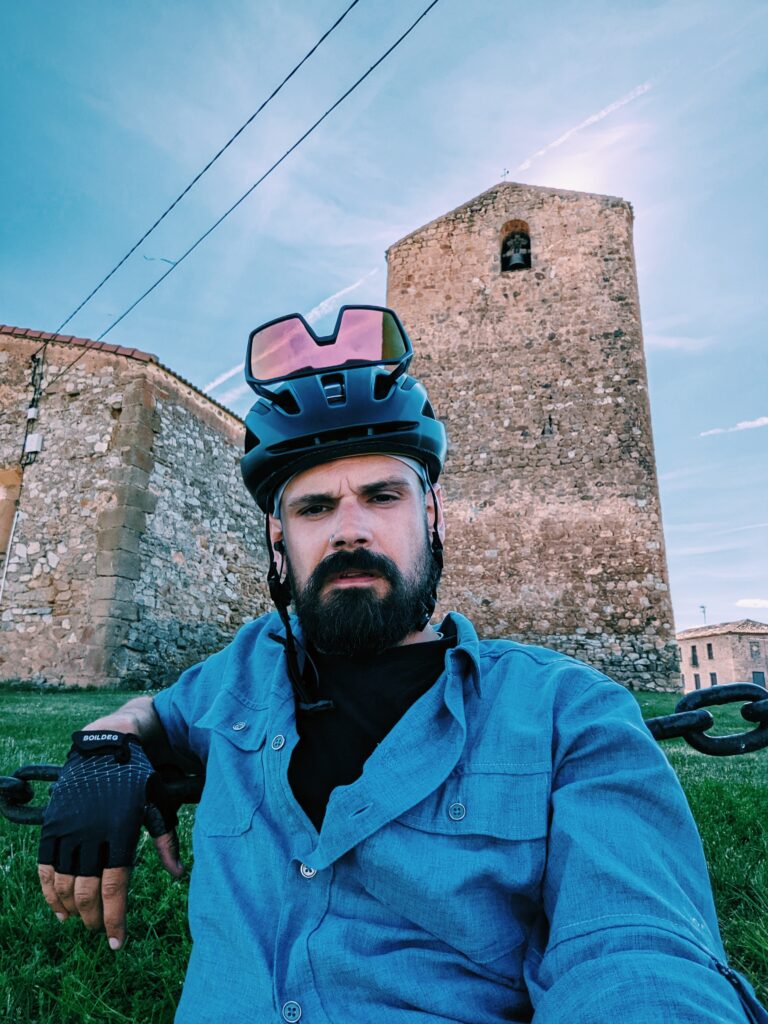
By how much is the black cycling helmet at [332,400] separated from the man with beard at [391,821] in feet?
0.07

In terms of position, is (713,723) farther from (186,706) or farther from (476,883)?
(186,706)

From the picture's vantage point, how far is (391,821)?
1.31 m

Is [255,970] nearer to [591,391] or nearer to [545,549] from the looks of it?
[545,549]

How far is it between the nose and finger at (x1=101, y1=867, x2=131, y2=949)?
0.94m

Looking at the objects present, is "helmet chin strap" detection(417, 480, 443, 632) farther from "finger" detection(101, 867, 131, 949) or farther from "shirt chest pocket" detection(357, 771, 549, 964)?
"finger" detection(101, 867, 131, 949)

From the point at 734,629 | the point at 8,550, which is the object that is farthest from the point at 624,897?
the point at 734,629

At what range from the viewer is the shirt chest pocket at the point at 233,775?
148 centimetres

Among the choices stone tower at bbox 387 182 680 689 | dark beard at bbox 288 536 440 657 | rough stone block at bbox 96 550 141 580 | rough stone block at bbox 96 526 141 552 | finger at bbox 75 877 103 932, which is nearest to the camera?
finger at bbox 75 877 103 932

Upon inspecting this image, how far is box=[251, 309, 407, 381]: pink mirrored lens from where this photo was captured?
2.33m

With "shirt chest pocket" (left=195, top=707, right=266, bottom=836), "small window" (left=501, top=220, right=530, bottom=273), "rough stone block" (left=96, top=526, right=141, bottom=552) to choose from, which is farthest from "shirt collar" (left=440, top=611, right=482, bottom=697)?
"small window" (left=501, top=220, right=530, bottom=273)

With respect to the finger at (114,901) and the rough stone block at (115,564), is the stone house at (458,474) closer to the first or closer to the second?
the rough stone block at (115,564)

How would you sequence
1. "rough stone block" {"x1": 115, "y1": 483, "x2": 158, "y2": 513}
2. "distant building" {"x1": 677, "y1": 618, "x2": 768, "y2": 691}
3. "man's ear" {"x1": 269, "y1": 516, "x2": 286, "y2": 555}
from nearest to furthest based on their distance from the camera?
"man's ear" {"x1": 269, "y1": 516, "x2": 286, "y2": 555}
"rough stone block" {"x1": 115, "y1": 483, "x2": 158, "y2": 513}
"distant building" {"x1": 677, "y1": 618, "x2": 768, "y2": 691}

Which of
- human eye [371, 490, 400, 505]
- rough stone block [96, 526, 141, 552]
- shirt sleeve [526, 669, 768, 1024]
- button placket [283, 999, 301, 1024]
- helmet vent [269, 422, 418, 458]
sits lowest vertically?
button placket [283, 999, 301, 1024]

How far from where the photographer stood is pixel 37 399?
1103cm
